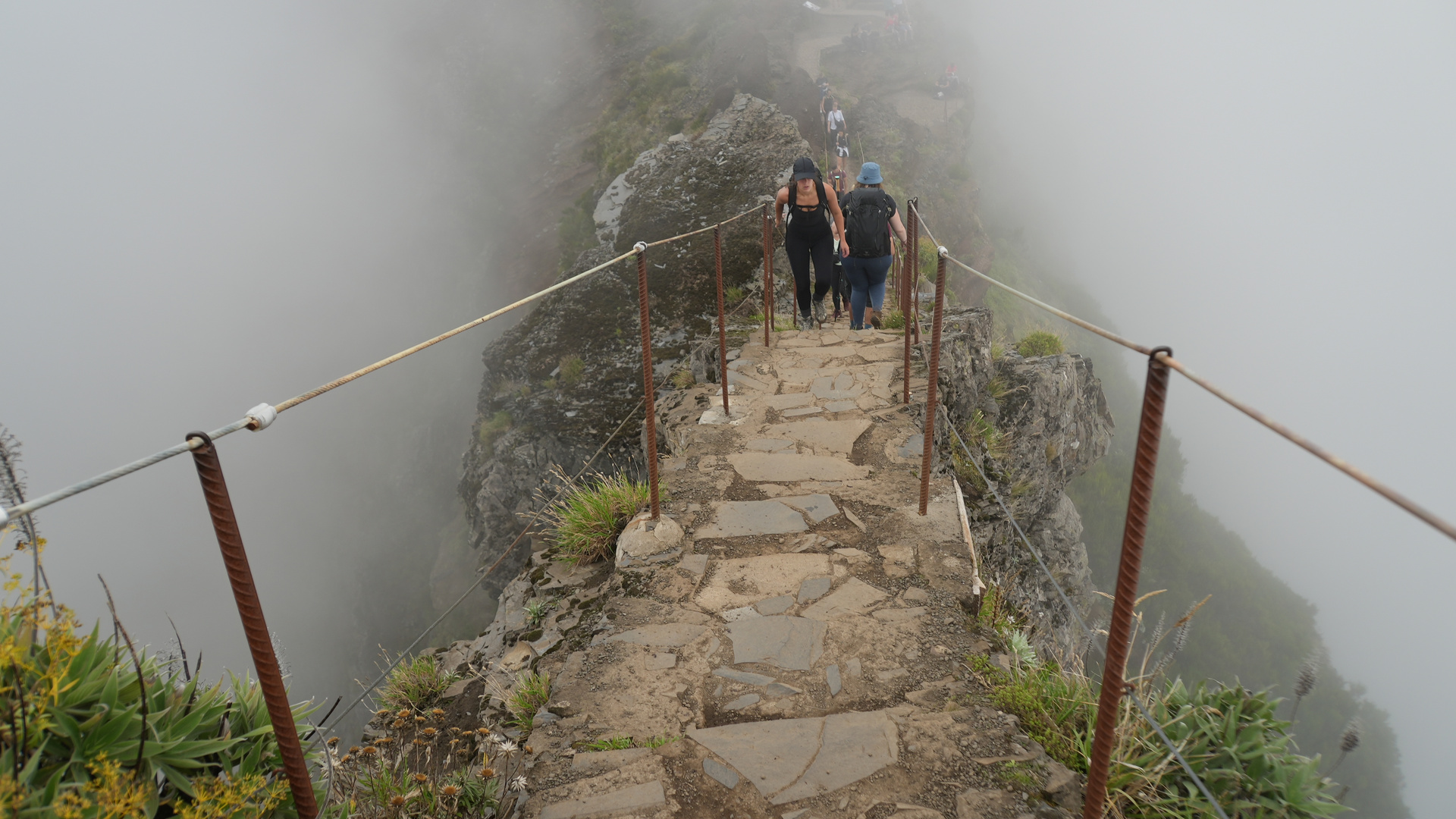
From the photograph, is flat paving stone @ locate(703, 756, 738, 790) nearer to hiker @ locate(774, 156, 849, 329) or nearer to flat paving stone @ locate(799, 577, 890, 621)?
flat paving stone @ locate(799, 577, 890, 621)

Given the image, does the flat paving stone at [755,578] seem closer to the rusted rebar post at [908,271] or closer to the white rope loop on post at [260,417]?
the rusted rebar post at [908,271]

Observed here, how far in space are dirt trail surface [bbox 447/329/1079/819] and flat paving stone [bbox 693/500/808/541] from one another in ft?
0.06

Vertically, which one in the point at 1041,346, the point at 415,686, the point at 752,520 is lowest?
the point at 1041,346

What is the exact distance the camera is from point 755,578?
3.83 meters

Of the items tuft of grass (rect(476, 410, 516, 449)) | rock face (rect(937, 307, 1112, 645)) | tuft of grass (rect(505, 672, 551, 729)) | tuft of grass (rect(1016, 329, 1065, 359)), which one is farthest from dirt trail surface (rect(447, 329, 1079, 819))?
tuft of grass (rect(476, 410, 516, 449))

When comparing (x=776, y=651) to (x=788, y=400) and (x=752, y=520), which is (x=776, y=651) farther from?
(x=788, y=400)

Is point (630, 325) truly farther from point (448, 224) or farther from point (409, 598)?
point (448, 224)

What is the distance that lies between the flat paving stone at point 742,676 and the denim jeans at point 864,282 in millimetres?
5073

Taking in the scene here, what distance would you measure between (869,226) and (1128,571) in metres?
5.52

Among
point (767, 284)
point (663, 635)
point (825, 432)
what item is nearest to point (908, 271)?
point (767, 284)

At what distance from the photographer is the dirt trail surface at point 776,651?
243 centimetres

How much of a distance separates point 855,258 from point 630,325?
22.2ft

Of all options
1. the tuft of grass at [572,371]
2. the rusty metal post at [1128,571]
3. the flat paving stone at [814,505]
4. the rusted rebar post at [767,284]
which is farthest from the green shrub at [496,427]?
the rusty metal post at [1128,571]

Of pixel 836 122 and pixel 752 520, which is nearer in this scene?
pixel 752 520
